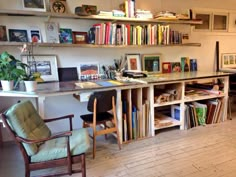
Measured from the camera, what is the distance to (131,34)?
3326 millimetres

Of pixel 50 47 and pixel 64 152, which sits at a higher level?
pixel 50 47

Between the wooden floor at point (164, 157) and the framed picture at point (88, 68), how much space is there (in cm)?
103

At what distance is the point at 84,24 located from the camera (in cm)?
326

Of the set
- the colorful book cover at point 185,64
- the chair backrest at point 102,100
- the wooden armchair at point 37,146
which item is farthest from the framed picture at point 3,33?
the colorful book cover at point 185,64

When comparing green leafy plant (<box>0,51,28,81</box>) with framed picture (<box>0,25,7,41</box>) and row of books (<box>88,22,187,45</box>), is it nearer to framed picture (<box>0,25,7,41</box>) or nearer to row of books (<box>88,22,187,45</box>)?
framed picture (<box>0,25,7,41</box>)

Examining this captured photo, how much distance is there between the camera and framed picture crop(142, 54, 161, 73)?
372 cm

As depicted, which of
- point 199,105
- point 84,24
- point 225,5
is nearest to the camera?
point 84,24

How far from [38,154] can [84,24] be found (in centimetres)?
202

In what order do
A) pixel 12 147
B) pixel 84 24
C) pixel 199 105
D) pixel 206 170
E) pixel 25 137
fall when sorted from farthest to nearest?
pixel 199 105, pixel 84 24, pixel 12 147, pixel 206 170, pixel 25 137

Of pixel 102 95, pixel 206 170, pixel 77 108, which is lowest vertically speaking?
pixel 206 170

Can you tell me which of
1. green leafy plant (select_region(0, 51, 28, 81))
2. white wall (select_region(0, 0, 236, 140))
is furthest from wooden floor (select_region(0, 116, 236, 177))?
green leafy plant (select_region(0, 51, 28, 81))

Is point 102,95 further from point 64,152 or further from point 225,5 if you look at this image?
point 225,5

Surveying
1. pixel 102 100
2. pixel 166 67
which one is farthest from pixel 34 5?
pixel 166 67

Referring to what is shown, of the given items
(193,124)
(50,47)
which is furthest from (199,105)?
(50,47)
